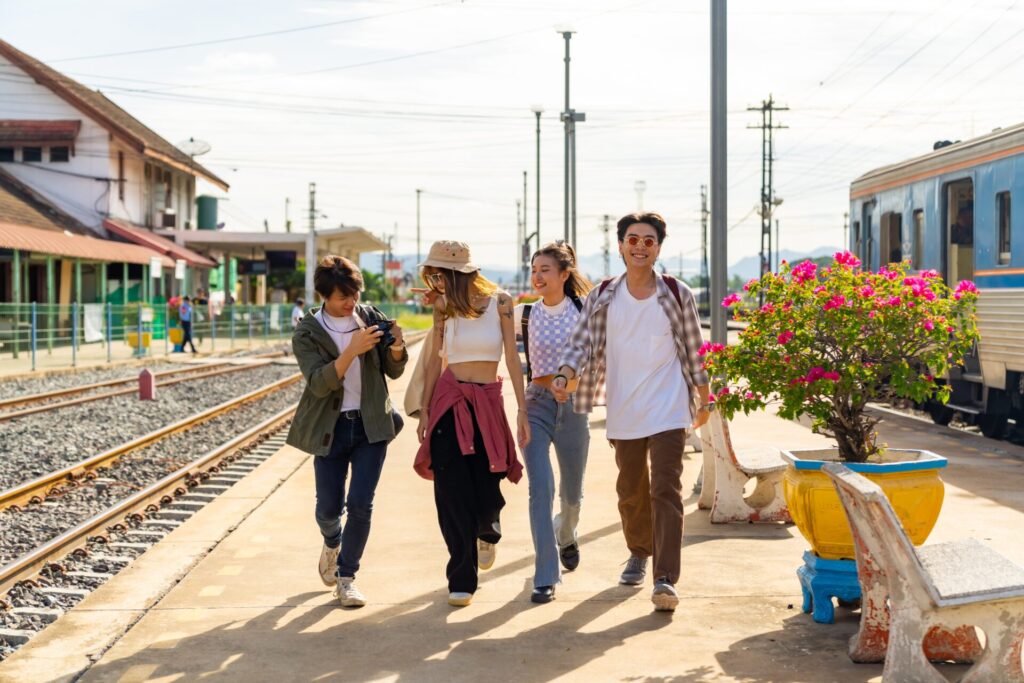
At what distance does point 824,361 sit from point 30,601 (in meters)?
4.60

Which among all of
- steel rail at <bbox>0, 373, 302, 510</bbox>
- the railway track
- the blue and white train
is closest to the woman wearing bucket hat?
the railway track

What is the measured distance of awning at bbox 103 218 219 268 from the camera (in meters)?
46.3

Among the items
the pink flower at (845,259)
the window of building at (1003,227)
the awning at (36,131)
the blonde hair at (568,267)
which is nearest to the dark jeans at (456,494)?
the blonde hair at (568,267)

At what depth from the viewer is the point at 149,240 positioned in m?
47.0

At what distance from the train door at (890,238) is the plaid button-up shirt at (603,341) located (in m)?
11.6

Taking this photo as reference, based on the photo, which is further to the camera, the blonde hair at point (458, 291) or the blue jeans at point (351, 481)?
the blue jeans at point (351, 481)

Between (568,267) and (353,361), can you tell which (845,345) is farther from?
(353,361)

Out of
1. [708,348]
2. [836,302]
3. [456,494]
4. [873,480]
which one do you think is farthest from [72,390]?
[873,480]

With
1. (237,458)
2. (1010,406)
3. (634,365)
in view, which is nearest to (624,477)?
(634,365)

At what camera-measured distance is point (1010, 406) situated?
50.1 ft

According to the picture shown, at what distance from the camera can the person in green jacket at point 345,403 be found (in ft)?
22.7

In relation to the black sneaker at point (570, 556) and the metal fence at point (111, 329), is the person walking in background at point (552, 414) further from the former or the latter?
the metal fence at point (111, 329)

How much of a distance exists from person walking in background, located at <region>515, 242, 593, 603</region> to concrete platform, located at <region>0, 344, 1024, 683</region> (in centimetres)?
30

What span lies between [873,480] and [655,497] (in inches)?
41.4
